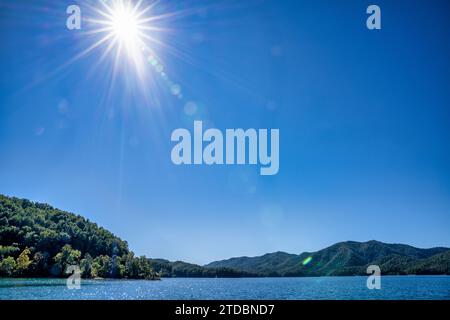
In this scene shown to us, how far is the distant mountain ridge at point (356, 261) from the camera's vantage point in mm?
19844

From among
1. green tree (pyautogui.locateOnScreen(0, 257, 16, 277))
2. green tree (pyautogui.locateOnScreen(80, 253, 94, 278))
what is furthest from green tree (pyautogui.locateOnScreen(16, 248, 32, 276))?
green tree (pyautogui.locateOnScreen(80, 253, 94, 278))

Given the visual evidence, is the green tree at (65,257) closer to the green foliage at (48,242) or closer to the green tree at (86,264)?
the green foliage at (48,242)

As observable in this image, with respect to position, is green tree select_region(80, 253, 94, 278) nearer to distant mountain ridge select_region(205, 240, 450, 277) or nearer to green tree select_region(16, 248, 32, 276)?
green tree select_region(16, 248, 32, 276)

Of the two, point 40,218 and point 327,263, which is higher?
point 40,218

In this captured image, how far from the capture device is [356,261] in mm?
26422

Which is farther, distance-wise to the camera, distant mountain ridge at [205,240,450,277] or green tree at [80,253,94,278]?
green tree at [80,253,94,278]

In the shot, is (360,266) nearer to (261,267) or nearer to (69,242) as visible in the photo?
(261,267)

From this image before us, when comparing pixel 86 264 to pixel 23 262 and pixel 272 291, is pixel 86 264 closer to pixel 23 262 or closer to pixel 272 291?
pixel 23 262

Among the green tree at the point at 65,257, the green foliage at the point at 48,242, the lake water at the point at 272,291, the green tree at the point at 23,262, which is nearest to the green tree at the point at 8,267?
the green foliage at the point at 48,242

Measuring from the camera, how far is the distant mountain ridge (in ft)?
65.1

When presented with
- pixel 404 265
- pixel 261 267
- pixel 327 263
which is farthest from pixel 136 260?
pixel 404 265

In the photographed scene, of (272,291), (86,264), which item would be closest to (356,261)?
(272,291)
